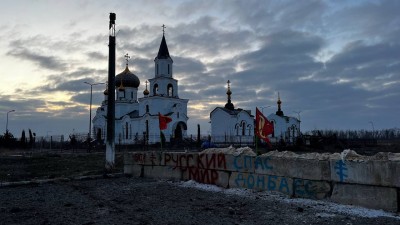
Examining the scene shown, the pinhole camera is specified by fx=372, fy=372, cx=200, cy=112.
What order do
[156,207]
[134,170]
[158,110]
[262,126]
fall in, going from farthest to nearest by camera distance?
[158,110], [134,170], [262,126], [156,207]

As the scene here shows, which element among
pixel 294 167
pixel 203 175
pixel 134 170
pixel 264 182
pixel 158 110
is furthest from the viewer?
pixel 158 110

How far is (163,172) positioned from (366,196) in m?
7.94

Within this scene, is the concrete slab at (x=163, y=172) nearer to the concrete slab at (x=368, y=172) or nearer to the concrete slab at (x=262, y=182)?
the concrete slab at (x=262, y=182)

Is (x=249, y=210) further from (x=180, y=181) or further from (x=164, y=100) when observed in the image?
(x=164, y=100)

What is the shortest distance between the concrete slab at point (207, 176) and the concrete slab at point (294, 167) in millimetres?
1359

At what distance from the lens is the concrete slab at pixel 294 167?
9.01 m

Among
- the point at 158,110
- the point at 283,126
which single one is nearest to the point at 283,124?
the point at 283,126

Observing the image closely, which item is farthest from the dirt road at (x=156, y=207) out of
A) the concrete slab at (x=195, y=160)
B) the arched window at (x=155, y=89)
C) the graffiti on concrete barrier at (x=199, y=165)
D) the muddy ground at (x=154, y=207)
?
the arched window at (x=155, y=89)

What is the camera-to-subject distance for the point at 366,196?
8.22 metres

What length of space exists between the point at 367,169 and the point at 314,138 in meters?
37.1

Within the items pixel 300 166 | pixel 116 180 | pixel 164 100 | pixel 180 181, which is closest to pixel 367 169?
pixel 300 166

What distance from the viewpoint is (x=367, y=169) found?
8.17 meters

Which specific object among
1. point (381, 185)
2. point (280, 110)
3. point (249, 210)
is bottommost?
point (249, 210)

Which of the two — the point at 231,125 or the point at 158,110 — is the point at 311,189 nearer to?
the point at 231,125
